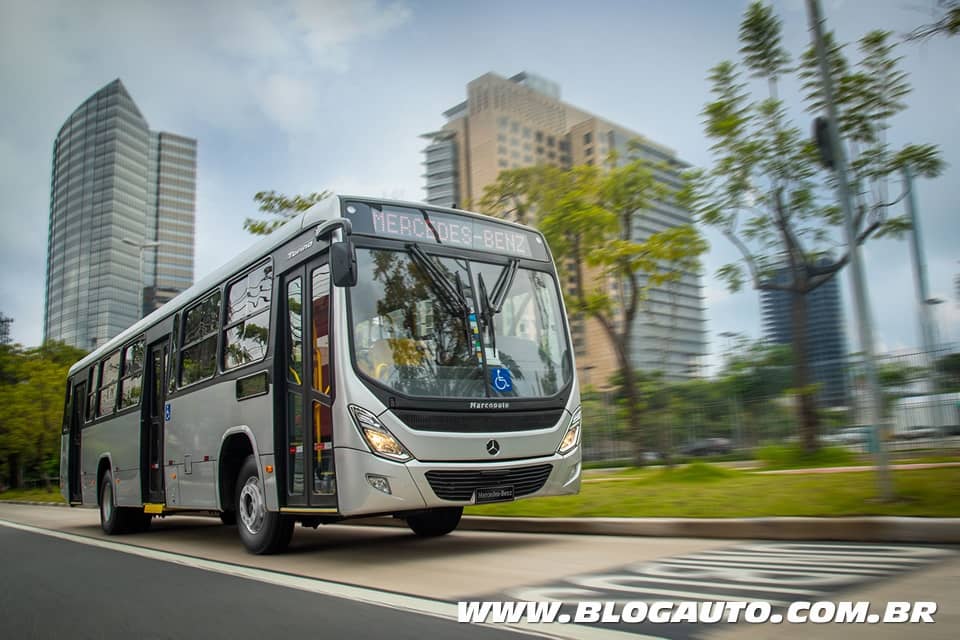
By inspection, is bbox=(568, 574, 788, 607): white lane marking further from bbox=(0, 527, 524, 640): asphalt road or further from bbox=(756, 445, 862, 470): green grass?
bbox=(756, 445, 862, 470): green grass

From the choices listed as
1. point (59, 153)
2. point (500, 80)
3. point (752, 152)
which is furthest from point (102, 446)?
point (59, 153)

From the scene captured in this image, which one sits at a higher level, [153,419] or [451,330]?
[451,330]

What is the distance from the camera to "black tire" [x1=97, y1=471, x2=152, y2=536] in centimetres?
1329

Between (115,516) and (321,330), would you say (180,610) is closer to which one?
(321,330)

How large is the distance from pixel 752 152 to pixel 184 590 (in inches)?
451

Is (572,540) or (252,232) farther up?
(252,232)

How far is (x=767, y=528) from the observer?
7.38 meters

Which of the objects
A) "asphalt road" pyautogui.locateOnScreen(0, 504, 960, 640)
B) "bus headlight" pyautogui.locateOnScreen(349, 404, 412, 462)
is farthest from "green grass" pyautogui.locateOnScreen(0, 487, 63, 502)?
"bus headlight" pyautogui.locateOnScreen(349, 404, 412, 462)

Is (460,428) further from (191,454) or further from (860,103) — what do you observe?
(860,103)

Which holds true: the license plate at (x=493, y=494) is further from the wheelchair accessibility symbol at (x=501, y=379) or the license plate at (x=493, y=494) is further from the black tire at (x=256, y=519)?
the black tire at (x=256, y=519)

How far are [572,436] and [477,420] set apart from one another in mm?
1273

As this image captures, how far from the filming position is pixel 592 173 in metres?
16.8

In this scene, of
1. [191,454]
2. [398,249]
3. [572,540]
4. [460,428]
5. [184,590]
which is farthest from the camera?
[191,454]
